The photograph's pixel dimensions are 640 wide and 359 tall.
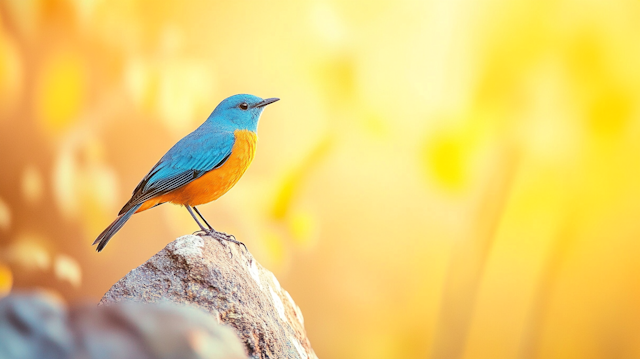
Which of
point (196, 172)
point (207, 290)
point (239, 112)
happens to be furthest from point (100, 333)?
point (239, 112)

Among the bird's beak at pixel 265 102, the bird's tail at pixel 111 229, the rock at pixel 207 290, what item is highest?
the bird's beak at pixel 265 102

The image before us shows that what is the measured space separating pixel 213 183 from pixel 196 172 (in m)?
0.12

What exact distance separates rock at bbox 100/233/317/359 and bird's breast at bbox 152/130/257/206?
42cm

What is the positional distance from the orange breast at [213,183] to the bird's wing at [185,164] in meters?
0.03

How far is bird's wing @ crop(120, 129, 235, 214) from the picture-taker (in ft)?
9.96

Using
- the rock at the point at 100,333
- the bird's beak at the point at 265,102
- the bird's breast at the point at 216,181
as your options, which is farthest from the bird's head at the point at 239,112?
the rock at the point at 100,333

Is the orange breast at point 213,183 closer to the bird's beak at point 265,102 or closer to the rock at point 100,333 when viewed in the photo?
the bird's beak at point 265,102

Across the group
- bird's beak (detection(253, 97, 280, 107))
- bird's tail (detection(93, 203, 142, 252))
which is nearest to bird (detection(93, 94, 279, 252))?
bird's tail (detection(93, 203, 142, 252))

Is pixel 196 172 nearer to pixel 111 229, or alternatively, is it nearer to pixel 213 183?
pixel 213 183

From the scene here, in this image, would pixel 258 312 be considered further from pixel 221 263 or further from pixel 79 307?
pixel 79 307

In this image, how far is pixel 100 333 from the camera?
1.51m

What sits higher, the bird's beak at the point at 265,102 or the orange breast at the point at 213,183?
the bird's beak at the point at 265,102

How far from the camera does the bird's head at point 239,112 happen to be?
3.46 meters

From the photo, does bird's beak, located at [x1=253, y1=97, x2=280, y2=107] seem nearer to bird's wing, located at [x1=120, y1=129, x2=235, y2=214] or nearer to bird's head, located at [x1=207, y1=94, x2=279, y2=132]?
bird's head, located at [x1=207, y1=94, x2=279, y2=132]
